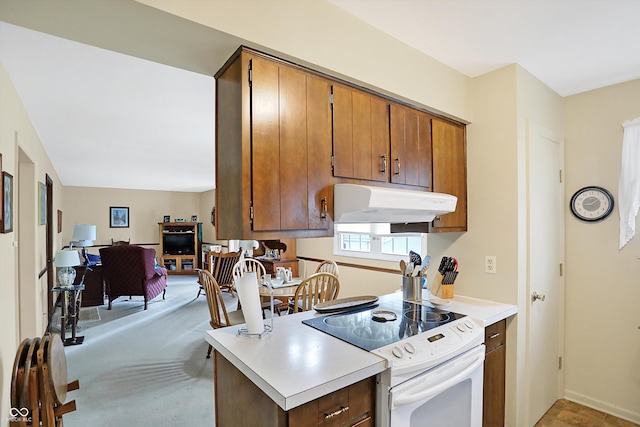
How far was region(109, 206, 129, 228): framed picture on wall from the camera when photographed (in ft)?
29.3

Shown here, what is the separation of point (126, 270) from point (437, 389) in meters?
5.44

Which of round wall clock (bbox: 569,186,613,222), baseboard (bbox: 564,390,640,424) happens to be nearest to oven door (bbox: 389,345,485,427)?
baseboard (bbox: 564,390,640,424)

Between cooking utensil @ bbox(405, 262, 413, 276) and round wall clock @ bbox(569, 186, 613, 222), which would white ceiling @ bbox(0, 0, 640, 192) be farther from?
cooking utensil @ bbox(405, 262, 413, 276)

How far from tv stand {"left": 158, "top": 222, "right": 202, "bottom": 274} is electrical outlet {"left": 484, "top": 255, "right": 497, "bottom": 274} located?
8.61 metres

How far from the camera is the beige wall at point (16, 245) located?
6.61ft

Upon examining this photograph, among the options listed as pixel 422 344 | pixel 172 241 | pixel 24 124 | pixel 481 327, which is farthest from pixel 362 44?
pixel 172 241

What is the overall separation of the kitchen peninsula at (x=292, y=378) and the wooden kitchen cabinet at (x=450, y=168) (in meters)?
1.13

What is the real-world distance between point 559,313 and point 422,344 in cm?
182

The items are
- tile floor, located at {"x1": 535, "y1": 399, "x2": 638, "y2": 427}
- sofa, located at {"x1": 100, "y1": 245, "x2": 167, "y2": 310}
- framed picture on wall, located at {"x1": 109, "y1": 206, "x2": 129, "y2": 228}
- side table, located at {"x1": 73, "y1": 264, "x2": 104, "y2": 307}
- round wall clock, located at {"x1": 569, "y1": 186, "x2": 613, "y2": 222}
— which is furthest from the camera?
framed picture on wall, located at {"x1": 109, "y1": 206, "x2": 129, "y2": 228}

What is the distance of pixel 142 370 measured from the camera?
10.4 feet

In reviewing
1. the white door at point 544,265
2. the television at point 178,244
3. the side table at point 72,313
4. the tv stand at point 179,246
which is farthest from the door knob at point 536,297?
the television at point 178,244

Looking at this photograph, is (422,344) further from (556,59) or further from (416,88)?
(556,59)

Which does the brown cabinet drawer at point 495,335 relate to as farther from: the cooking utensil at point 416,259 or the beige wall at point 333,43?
the beige wall at point 333,43

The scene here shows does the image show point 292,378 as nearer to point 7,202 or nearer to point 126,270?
point 7,202
